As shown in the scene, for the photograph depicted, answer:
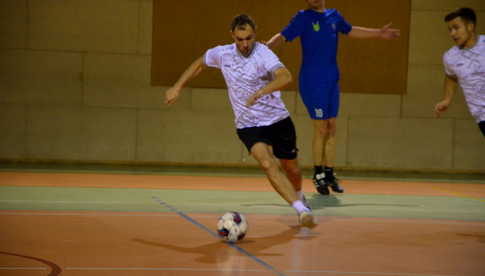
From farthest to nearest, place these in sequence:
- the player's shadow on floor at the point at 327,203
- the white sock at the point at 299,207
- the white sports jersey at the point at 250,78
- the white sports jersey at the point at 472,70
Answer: the player's shadow on floor at the point at 327,203 → the white sports jersey at the point at 472,70 → the white sports jersey at the point at 250,78 → the white sock at the point at 299,207

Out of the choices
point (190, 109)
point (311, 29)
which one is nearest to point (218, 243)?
point (311, 29)

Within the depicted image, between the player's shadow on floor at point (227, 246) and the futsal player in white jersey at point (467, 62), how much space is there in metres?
2.03

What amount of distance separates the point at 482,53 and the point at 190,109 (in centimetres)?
651

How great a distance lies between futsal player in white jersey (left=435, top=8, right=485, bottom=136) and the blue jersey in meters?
1.97

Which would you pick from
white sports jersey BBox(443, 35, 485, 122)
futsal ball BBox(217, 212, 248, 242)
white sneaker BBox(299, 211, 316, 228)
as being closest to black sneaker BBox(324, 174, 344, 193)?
white sports jersey BBox(443, 35, 485, 122)

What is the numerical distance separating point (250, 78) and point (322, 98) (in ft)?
8.01

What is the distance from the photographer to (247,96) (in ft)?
22.2

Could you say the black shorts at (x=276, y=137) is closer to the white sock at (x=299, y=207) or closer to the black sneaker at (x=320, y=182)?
the white sock at (x=299, y=207)

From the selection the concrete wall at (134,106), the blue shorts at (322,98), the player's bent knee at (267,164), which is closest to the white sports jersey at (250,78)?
the player's bent knee at (267,164)

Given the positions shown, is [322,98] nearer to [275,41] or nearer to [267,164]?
[275,41]

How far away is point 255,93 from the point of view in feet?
21.0

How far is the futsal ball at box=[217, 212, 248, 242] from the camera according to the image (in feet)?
19.2

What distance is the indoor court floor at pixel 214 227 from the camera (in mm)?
5000

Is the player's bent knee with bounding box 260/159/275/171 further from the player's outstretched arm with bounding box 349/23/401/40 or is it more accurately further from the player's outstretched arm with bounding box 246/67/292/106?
the player's outstretched arm with bounding box 349/23/401/40
